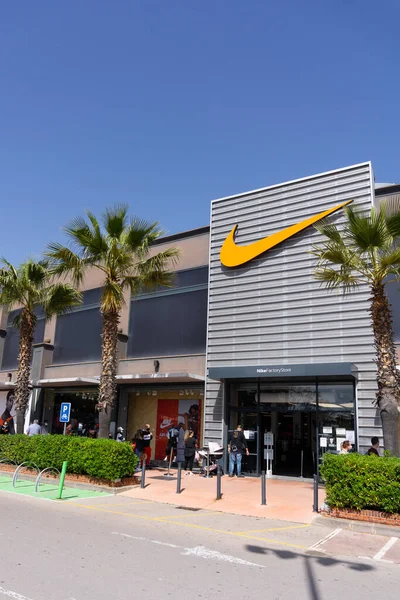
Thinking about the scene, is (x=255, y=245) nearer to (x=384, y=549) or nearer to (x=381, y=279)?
(x=381, y=279)

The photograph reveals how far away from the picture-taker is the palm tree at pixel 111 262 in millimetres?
15914

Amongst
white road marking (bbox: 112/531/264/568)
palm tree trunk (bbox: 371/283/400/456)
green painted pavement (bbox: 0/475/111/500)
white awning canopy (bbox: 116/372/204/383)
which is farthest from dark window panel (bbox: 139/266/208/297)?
white road marking (bbox: 112/531/264/568)

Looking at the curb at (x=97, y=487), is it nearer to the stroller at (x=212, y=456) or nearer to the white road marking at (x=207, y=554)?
the stroller at (x=212, y=456)

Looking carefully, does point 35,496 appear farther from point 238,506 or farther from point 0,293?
point 0,293

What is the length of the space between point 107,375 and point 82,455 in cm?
245

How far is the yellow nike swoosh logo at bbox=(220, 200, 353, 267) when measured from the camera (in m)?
18.5

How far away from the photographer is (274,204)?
19812 mm

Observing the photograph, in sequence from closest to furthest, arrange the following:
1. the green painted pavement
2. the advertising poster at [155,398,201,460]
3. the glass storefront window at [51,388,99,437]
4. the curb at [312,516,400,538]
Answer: the curb at [312,516,400,538], the green painted pavement, the advertising poster at [155,398,201,460], the glass storefront window at [51,388,99,437]

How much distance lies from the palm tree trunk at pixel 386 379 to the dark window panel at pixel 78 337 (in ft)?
49.5

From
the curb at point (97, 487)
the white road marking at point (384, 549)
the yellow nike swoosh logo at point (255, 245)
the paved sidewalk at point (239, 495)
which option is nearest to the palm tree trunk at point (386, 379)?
the white road marking at point (384, 549)

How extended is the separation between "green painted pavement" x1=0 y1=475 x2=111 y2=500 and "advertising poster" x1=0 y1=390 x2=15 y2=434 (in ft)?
36.8

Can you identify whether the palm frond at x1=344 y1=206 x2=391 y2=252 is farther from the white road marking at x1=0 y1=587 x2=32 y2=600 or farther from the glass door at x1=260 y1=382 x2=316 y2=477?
the white road marking at x1=0 y1=587 x2=32 y2=600

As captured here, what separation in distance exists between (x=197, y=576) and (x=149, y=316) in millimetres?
16257

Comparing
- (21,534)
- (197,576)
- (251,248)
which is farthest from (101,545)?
(251,248)
